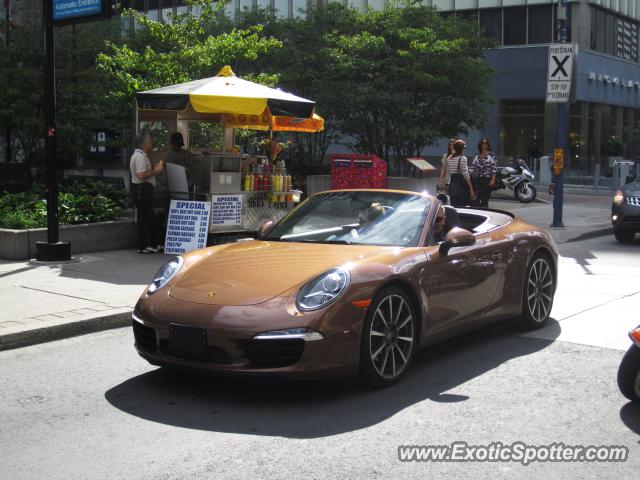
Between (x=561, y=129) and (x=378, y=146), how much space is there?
7.06m

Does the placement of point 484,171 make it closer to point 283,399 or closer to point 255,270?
point 255,270

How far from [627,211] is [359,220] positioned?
1012cm

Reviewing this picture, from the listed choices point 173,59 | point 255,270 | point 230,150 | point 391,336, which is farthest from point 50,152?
A: point 391,336

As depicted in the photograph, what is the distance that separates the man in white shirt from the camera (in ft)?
39.4

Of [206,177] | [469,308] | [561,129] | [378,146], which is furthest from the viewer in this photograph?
[378,146]

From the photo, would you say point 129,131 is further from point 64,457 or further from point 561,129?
point 64,457

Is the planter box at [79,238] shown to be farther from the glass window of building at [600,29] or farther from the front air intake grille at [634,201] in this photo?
the glass window of building at [600,29]

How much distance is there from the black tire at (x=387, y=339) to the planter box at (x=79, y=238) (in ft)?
22.9

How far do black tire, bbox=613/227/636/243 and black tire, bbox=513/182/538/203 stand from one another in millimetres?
8717

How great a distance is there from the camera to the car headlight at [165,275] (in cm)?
607

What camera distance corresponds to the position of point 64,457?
180 inches

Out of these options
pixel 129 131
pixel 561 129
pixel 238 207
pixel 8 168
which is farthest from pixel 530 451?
pixel 8 168

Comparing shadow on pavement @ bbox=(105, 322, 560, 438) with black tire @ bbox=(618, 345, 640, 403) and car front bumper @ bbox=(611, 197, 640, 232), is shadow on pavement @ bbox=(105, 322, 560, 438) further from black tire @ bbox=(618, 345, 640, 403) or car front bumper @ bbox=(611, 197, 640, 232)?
car front bumper @ bbox=(611, 197, 640, 232)

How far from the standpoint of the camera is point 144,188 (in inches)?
475
